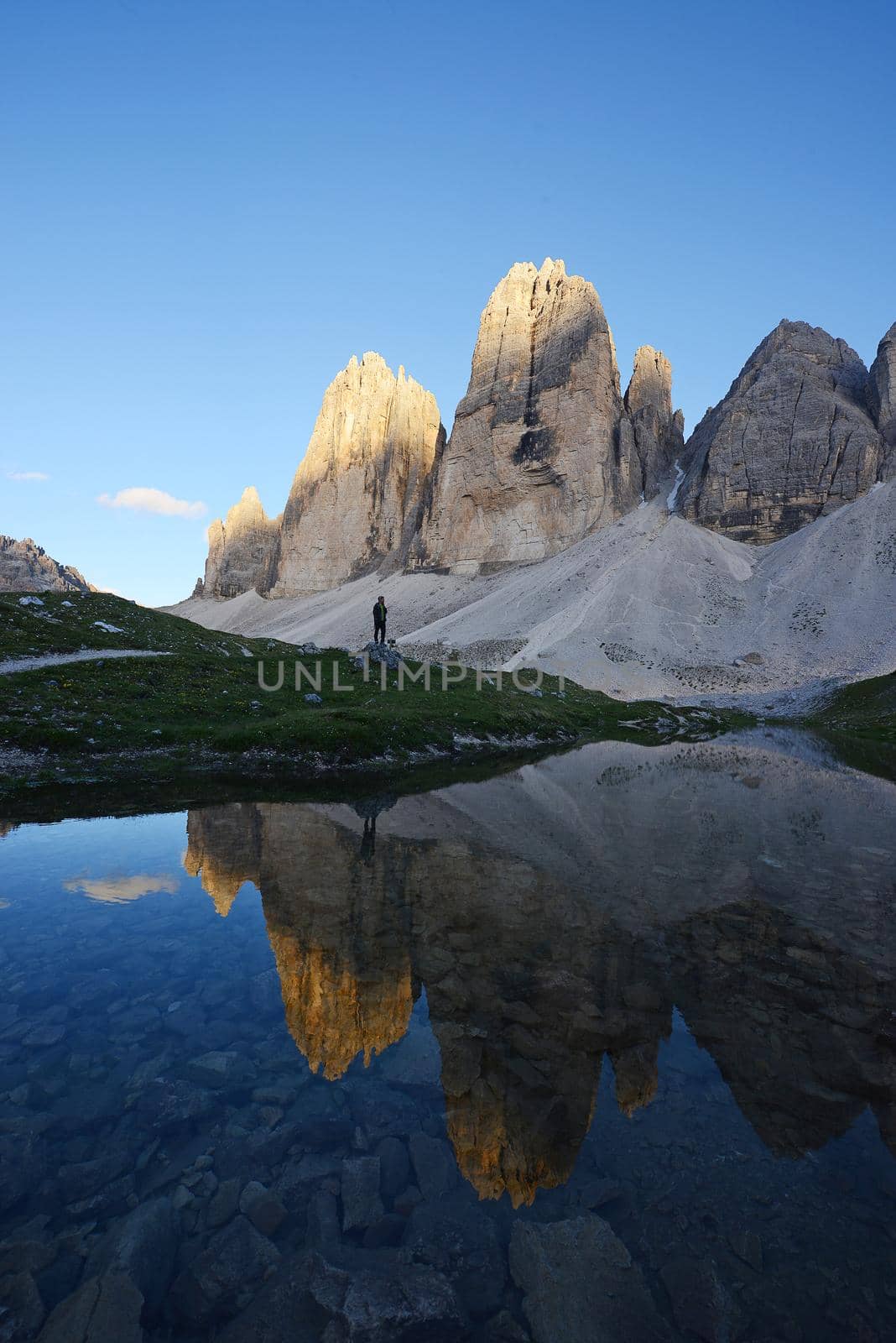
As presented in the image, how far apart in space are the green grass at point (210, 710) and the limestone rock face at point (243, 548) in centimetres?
14310

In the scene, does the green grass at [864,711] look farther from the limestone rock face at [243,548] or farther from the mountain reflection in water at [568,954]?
the limestone rock face at [243,548]

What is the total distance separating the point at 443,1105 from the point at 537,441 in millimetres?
123751

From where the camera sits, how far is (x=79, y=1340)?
3.44m

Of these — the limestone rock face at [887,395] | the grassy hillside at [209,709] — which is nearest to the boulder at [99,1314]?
the grassy hillside at [209,709]

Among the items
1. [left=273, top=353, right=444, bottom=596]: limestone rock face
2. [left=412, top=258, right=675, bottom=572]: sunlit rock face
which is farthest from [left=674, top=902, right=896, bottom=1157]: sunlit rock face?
[left=273, top=353, right=444, bottom=596]: limestone rock face

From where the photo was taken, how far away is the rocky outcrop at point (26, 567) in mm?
165750

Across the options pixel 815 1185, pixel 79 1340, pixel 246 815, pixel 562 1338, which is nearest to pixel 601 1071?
pixel 815 1185

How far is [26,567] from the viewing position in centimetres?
17475

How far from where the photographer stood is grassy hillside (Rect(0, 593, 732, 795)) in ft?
74.6

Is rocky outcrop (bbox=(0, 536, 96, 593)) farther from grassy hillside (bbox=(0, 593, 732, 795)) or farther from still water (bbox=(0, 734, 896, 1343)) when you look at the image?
still water (bbox=(0, 734, 896, 1343))

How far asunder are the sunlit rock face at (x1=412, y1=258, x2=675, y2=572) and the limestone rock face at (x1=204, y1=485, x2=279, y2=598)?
74.5 m

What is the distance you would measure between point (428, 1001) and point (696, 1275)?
3661mm

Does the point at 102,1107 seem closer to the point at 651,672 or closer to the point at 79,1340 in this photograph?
the point at 79,1340

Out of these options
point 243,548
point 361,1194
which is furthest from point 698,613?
point 243,548
